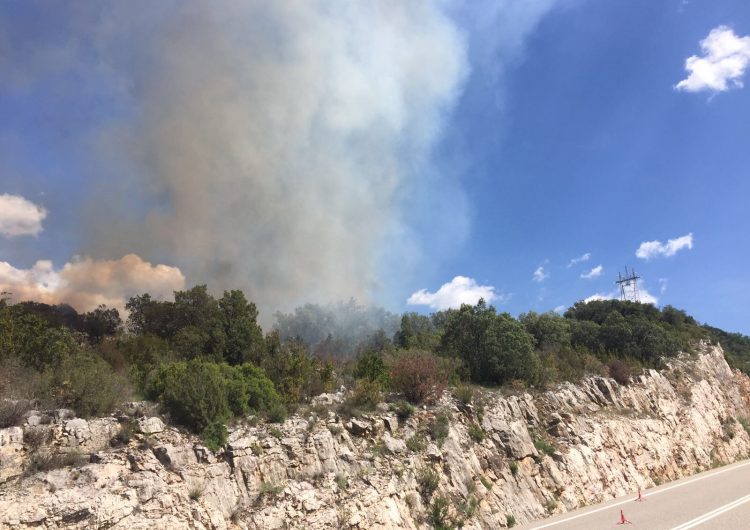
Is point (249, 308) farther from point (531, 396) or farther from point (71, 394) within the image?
point (531, 396)

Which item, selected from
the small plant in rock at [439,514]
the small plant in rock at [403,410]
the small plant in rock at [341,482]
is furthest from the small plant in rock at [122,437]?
the small plant in rock at [403,410]

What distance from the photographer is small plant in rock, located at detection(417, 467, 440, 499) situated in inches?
576

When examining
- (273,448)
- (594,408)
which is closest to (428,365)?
(273,448)

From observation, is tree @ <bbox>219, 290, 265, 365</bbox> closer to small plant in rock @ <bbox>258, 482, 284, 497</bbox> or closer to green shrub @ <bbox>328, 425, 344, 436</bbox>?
green shrub @ <bbox>328, 425, 344, 436</bbox>

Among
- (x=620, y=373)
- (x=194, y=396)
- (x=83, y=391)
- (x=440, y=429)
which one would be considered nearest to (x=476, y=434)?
(x=440, y=429)

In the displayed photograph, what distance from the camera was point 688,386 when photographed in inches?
1398

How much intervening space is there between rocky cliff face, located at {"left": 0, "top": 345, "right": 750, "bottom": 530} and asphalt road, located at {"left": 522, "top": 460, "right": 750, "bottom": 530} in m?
1.82

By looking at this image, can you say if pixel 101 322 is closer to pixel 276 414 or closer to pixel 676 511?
pixel 276 414

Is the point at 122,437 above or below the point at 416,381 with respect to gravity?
below

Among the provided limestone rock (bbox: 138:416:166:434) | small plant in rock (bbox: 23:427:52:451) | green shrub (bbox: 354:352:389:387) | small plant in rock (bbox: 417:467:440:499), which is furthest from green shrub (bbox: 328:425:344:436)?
small plant in rock (bbox: 23:427:52:451)

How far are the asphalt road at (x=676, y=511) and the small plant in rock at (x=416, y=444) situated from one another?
13.3 ft

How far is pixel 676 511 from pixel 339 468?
11.1m

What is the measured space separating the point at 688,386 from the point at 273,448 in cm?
3576

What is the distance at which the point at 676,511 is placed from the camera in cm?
1473
